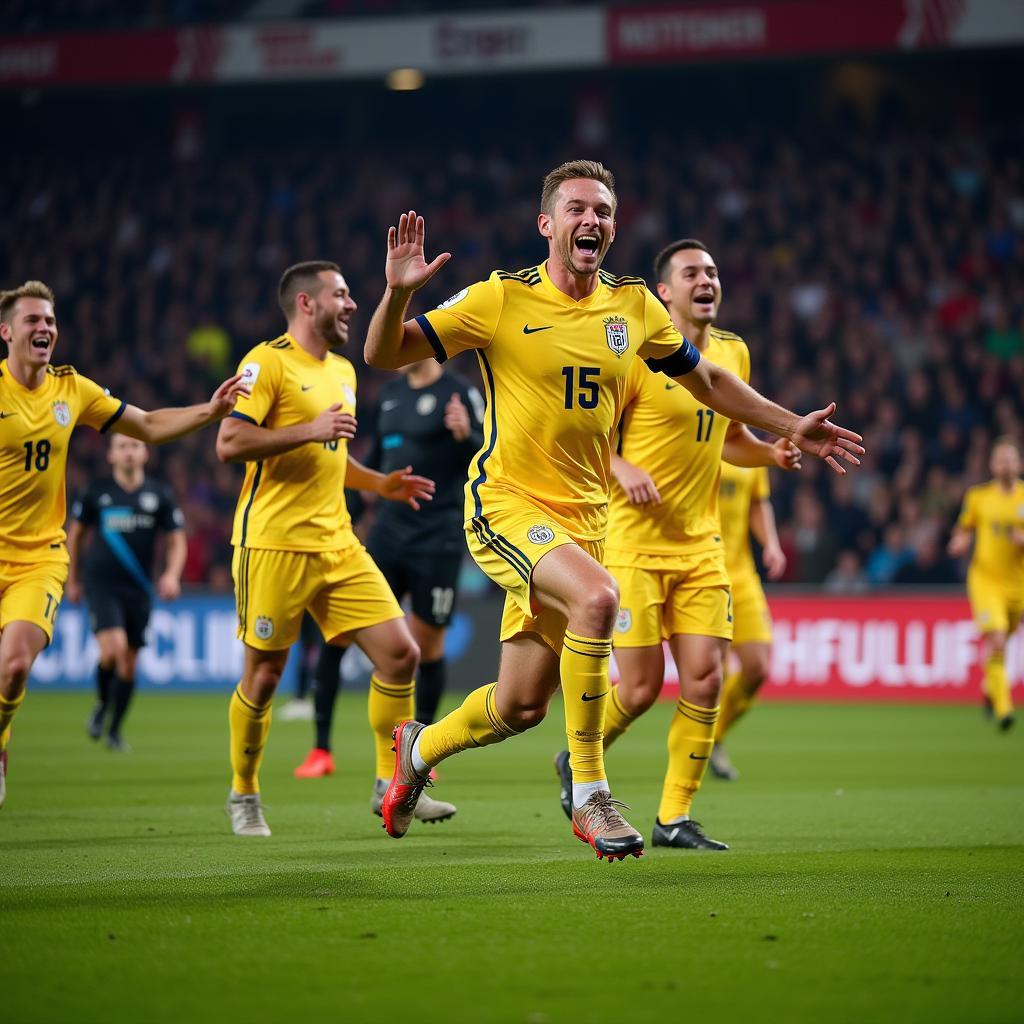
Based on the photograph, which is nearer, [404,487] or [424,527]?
[404,487]

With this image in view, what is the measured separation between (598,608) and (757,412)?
4.38 ft

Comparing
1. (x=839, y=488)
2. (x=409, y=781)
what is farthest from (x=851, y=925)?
(x=839, y=488)

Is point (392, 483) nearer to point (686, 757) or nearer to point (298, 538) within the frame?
point (298, 538)

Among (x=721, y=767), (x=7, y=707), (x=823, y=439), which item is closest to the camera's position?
(x=823, y=439)

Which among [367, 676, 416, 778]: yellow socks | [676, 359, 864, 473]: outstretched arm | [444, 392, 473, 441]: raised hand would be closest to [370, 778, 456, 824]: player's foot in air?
[367, 676, 416, 778]: yellow socks

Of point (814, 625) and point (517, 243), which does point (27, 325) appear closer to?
point (814, 625)

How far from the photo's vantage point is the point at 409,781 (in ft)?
21.3

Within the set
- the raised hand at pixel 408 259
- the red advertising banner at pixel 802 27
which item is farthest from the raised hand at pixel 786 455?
the red advertising banner at pixel 802 27

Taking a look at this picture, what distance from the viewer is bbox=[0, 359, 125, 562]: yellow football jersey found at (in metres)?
7.91

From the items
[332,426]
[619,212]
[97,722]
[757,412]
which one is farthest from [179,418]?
→ [619,212]

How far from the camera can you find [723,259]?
25.3 m

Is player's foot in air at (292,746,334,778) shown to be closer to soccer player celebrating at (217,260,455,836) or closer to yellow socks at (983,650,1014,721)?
soccer player celebrating at (217,260,455,836)

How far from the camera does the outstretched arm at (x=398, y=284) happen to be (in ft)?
18.0

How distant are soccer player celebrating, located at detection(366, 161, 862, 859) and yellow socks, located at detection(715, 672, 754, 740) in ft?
13.1
